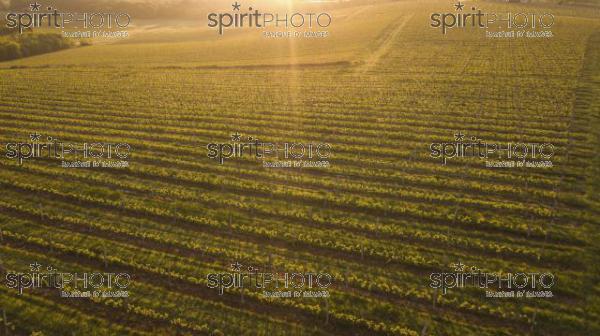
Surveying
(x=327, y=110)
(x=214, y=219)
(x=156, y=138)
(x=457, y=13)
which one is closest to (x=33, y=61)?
(x=156, y=138)

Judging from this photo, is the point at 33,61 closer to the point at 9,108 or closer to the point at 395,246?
the point at 9,108

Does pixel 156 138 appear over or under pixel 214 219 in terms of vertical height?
over

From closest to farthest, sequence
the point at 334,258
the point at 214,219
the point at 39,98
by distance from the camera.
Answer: the point at 334,258 < the point at 214,219 < the point at 39,98

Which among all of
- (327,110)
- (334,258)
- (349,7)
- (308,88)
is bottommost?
(334,258)

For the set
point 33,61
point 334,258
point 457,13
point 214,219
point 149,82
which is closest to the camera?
point 334,258

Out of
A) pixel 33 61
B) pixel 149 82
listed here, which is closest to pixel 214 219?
pixel 149 82

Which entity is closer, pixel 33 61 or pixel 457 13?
pixel 33 61
